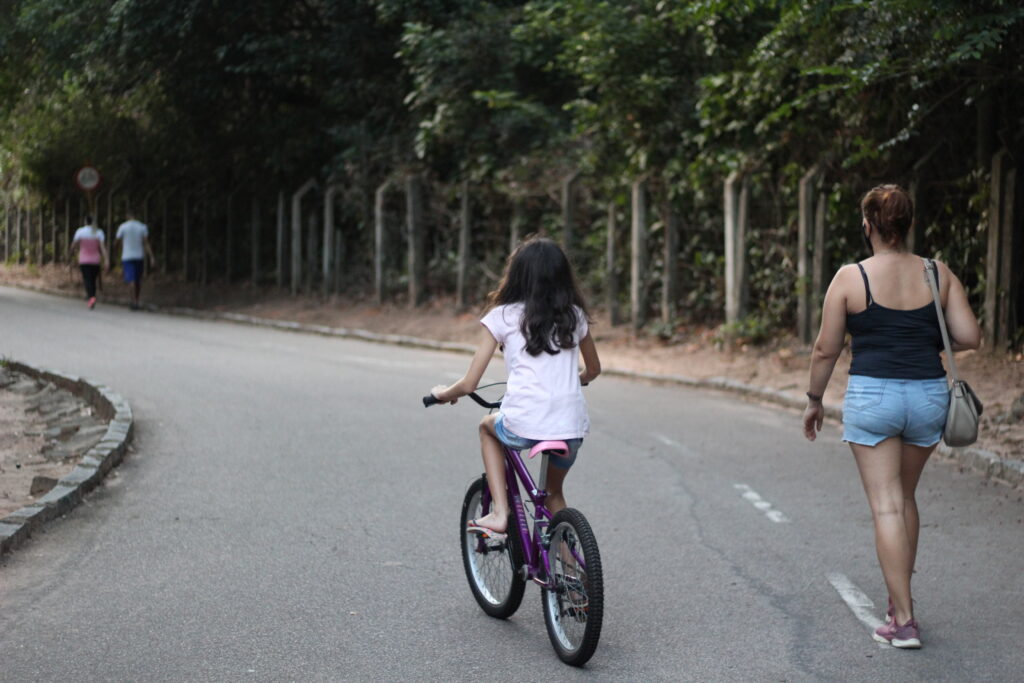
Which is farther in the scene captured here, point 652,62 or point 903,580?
point 652,62

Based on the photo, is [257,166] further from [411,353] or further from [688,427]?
[688,427]

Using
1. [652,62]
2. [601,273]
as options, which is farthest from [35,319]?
[652,62]

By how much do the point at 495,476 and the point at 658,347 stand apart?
1297 cm

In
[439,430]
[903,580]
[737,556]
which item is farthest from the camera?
[439,430]

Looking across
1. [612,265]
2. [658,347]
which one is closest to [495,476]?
[658,347]

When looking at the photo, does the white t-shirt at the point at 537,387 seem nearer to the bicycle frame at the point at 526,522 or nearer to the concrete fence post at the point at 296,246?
the bicycle frame at the point at 526,522

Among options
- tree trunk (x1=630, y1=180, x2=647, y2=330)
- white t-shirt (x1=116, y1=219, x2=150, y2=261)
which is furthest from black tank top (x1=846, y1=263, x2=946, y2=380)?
white t-shirt (x1=116, y1=219, x2=150, y2=261)

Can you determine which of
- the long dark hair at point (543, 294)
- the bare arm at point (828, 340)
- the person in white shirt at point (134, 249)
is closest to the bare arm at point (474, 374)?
the long dark hair at point (543, 294)

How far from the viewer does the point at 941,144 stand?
49.1 ft

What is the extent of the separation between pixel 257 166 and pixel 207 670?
25263 mm

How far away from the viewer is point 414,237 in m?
24.2

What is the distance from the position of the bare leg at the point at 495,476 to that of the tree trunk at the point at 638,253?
45.3ft

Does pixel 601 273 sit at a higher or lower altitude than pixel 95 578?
higher

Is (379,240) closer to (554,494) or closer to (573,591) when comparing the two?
(554,494)
